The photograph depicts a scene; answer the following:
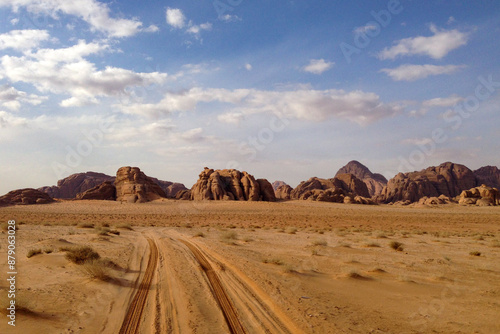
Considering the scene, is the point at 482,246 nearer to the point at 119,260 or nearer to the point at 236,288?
the point at 236,288

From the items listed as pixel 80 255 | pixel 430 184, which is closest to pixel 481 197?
pixel 430 184

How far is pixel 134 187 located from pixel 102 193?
340 inches

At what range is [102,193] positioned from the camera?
7081 cm

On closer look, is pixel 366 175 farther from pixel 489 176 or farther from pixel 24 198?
pixel 24 198

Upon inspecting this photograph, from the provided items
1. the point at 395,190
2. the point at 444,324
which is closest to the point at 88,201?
the point at 444,324

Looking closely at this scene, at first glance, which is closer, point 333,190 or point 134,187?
point 134,187

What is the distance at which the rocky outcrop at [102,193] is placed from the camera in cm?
6931

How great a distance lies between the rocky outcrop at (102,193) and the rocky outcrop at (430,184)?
300 feet

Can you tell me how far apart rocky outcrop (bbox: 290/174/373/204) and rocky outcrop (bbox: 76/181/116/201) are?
47945mm

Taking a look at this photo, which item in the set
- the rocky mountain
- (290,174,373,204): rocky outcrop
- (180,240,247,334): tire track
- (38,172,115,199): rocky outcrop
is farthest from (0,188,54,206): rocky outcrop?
the rocky mountain

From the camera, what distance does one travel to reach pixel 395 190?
11475 cm

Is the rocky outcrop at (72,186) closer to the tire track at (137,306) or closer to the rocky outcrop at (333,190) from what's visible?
the rocky outcrop at (333,190)

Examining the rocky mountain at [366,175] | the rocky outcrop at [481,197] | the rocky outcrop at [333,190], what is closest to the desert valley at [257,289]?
the rocky outcrop at [333,190]

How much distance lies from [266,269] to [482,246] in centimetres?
1549
